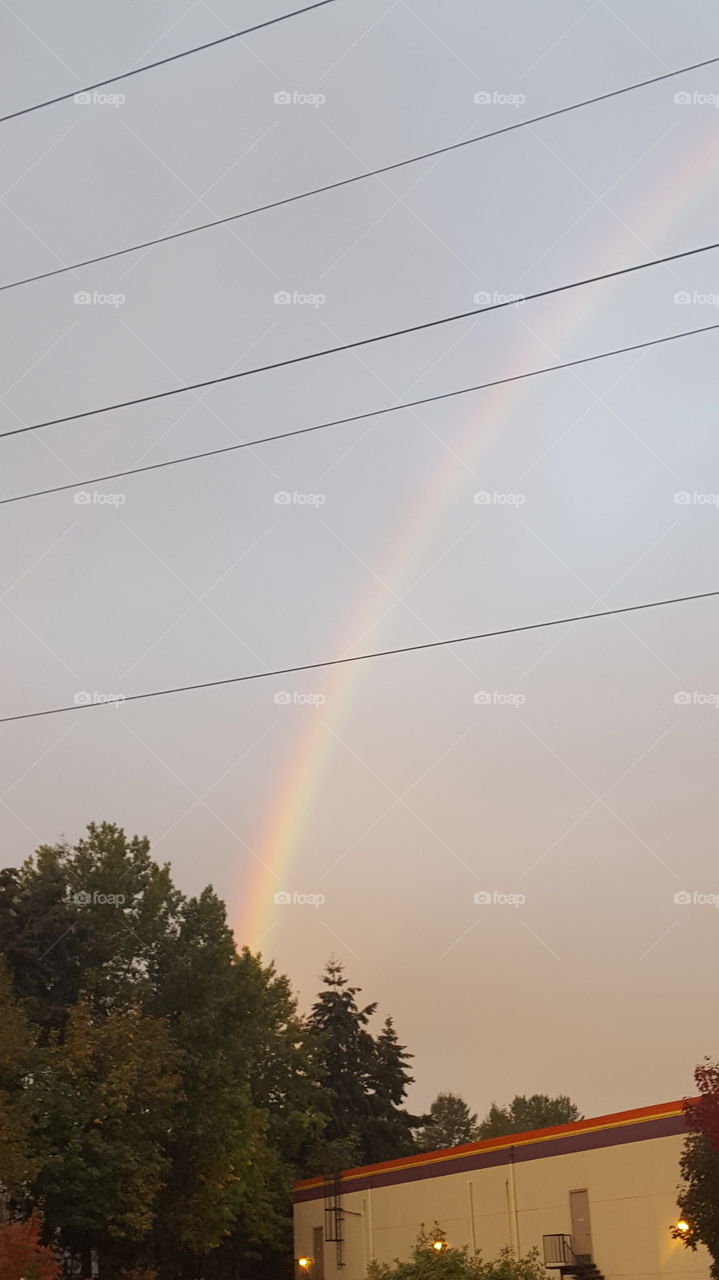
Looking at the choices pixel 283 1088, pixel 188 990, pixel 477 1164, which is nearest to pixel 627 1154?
pixel 477 1164

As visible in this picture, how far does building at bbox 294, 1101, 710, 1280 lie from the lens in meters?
34.3

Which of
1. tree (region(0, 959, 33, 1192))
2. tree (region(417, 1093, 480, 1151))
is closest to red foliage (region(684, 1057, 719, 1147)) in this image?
tree (region(0, 959, 33, 1192))

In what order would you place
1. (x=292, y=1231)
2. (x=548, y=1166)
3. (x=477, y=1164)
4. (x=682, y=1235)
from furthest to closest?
(x=292, y=1231)
(x=477, y=1164)
(x=548, y=1166)
(x=682, y=1235)

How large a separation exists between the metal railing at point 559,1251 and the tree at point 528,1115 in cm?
9742

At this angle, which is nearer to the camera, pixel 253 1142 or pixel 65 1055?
pixel 65 1055

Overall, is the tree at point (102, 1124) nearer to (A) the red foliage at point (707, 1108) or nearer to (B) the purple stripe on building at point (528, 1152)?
(B) the purple stripe on building at point (528, 1152)

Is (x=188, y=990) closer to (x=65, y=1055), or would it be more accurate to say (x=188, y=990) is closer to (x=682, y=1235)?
(x=65, y=1055)

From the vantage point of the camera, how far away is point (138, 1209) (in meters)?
44.8

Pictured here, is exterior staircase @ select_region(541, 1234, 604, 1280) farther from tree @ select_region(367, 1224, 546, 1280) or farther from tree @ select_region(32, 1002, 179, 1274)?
tree @ select_region(32, 1002, 179, 1274)

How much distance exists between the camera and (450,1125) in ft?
431

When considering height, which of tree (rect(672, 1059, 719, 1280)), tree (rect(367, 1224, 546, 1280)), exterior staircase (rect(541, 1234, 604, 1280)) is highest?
tree (rect(672, 1059, 719, 1280))

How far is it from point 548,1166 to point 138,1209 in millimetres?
14476

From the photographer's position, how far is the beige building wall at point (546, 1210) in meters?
34.1

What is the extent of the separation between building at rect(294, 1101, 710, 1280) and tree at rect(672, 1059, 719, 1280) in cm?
785
